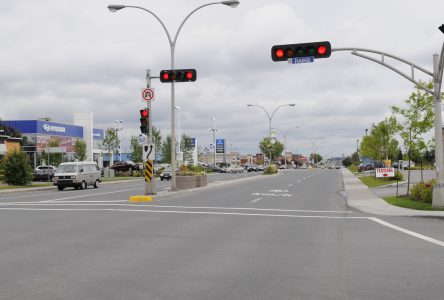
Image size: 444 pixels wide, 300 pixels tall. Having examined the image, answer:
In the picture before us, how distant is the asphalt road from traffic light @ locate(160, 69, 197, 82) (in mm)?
10919

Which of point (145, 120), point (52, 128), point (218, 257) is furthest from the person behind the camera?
point (52, 128)

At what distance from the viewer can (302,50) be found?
749 inches

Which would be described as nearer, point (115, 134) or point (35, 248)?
point (35, 248)

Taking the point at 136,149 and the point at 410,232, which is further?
the point at 136,149

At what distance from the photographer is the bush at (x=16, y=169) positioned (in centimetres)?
4097

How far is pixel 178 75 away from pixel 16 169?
20586mm

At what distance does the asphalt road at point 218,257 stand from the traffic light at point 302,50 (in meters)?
5.73

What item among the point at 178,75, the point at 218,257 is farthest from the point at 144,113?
the point at 218,257

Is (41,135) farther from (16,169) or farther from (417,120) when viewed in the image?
(417,120)

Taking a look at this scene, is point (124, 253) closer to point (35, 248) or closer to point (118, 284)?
point (35, 248)

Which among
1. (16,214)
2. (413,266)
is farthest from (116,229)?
(413,266)

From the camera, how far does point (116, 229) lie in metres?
13.7

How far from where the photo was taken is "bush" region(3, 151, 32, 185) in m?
41.0

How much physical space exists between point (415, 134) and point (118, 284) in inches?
839
